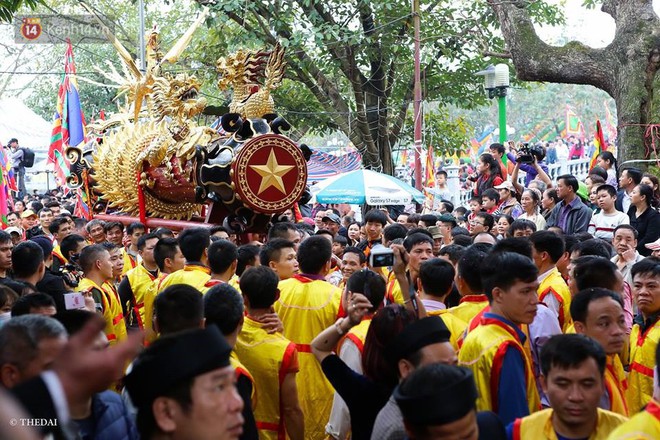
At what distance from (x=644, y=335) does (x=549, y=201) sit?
5097 mm

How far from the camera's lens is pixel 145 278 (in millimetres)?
7547

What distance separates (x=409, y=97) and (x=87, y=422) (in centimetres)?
1575

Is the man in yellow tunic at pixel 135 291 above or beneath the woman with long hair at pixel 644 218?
beneath

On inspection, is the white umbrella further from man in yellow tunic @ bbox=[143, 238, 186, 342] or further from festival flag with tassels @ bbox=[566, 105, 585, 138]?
festival flag with tassels @ bbox=[566, 105, 585, 138]

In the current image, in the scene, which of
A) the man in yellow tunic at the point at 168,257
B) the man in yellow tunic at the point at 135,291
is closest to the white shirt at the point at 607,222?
the man in yellow tunic at the point at 168,257

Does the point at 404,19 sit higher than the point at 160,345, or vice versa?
the point at 404,19

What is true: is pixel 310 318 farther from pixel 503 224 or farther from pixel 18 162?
pixel 18 162

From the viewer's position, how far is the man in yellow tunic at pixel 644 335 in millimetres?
4910

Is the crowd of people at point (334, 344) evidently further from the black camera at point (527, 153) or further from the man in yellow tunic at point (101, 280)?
the black camera at point (527, 153)

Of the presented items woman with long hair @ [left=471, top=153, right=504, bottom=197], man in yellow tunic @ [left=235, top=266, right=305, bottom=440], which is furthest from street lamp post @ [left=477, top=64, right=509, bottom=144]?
man in yellow tunic @ [left=235, top=266, right=305, bottom=440]

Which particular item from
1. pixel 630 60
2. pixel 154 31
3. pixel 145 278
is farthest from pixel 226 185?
pixel 630 60

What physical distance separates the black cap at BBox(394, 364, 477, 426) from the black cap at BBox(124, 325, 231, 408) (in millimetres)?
618

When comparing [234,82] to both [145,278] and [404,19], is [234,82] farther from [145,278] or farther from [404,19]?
[404,19]

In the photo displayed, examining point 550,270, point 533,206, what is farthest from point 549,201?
point 550,270
